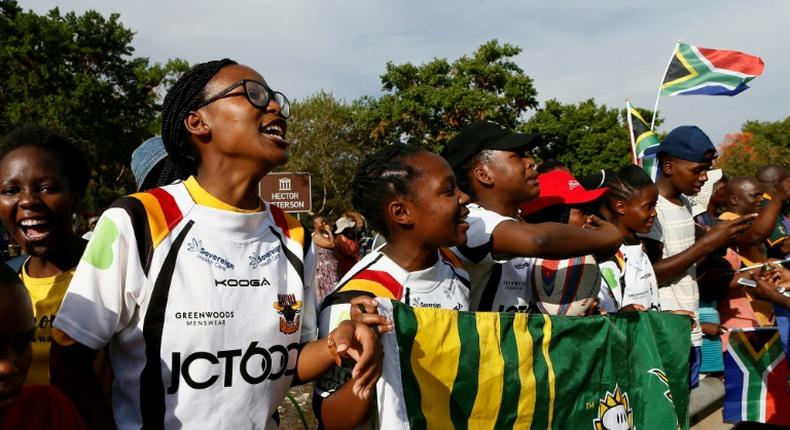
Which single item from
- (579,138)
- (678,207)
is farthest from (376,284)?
(579,138)

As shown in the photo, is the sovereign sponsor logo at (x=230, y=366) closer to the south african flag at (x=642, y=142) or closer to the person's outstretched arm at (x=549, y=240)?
the person's outstretched arm at (x=549, y=240)

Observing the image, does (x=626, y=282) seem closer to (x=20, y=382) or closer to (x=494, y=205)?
(x=494, y=205)

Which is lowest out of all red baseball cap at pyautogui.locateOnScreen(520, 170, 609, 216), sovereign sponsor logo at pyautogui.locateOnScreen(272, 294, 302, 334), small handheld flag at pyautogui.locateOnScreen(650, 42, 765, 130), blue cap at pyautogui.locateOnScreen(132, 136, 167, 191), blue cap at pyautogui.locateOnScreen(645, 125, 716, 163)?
sovereign sponsor logo at pyautogui.locateOnScreen(272, 294, 302, 334)

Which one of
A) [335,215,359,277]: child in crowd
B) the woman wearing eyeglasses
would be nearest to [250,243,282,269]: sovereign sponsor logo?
the woman wearing eyeglasses

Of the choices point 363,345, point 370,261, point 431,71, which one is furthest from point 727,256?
point 431,71

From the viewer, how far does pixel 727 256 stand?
20.7 ft

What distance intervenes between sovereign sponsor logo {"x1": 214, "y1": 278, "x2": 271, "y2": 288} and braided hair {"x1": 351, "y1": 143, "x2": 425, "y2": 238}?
2.91ft

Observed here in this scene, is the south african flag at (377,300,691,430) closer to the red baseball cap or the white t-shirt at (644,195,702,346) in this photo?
the red baseball cap

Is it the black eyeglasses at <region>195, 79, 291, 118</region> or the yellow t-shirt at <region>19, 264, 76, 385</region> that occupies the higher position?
the black eyeglasses at <region>195, 79, 291, 118</region>

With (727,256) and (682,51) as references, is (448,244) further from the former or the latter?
(682,51)

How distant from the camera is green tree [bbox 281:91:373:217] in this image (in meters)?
38.2

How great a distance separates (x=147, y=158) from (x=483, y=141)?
62.1 inches

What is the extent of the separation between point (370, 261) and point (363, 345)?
2.47 ft

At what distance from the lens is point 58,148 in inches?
97.9
